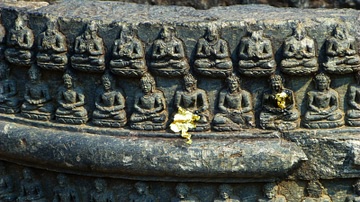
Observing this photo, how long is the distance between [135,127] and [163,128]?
0.48ft

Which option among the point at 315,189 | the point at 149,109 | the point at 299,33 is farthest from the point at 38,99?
the point at 315,189

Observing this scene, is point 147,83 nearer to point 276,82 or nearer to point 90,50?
point 90,50

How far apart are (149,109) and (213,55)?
0.45m

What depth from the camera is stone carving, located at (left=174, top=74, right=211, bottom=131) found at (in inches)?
178

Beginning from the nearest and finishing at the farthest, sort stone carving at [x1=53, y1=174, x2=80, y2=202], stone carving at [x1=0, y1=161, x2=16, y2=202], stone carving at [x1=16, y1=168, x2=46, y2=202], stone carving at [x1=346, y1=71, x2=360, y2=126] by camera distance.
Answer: stone carving at [x1=346, y1=71, x2=360, y2=126], stone carving at [x1=53, y1=174, x2=80, y2=202], stone carving at [x1=16, y1=168, x2=46, y2=202], stone carving at [x1=0, y1=161, x2=16, y2=202]

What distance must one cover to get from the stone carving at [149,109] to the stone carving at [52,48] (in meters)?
0.45

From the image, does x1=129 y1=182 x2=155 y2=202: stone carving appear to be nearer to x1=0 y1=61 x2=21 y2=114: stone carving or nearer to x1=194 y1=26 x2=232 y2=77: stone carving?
x1=194 y1=26 x2=232 y2=77: stone carving

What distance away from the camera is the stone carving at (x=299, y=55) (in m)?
4.38

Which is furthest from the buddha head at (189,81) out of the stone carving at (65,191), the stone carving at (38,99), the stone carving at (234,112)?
the stone carving at (65,191)

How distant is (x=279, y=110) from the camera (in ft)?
14.7

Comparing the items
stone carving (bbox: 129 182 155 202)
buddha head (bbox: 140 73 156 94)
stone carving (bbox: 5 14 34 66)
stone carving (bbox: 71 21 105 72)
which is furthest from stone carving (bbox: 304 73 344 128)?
stone carving (bbox: 5 14 34 66)

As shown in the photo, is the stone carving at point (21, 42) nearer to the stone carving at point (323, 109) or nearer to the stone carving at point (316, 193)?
the stone carving at point (323, 109)

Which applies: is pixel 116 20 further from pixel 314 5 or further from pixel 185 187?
pixel 314 5

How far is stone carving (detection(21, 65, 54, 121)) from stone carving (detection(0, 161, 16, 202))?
1.57 ft
